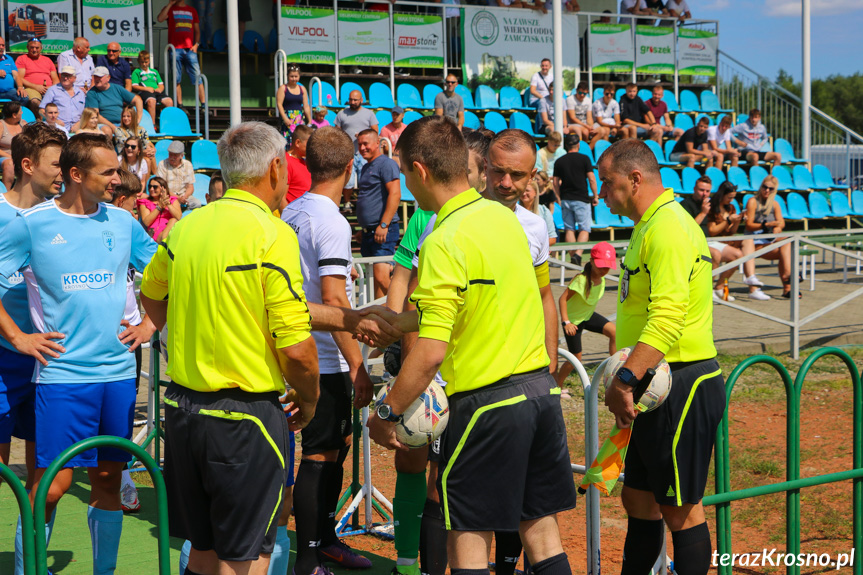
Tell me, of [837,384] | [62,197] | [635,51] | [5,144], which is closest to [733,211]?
[837,384]

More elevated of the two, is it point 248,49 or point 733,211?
point 248,49

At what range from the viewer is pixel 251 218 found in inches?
119

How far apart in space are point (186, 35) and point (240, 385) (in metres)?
13.9

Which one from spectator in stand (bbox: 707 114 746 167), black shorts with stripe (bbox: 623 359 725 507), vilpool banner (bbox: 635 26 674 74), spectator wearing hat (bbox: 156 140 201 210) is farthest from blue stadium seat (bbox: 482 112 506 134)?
black shorts with stripe (bbox: 623 359 725 507)

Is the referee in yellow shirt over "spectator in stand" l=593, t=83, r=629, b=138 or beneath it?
beneath

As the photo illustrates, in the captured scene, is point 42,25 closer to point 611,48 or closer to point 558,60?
point 558,60

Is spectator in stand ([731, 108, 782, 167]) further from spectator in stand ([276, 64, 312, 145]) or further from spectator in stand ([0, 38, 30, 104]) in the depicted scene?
spectator in stand ([0, 38, 30, 104])

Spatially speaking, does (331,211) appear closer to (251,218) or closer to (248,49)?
(251,218)

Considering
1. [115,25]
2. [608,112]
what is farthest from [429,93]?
[115,25]

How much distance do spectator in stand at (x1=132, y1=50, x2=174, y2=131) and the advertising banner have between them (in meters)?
6.66

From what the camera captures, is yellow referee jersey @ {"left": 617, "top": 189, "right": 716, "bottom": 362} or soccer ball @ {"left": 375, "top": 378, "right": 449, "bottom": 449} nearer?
soccer ball @ {"left": 375, "top": 378, "right": 449, "bottom": 449}

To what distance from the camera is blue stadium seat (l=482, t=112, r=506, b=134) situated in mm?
17562

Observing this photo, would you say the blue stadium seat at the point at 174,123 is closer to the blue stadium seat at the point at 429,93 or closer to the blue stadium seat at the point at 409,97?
the blue stadium seat at the point at 409,97

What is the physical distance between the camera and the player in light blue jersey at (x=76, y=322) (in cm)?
380
